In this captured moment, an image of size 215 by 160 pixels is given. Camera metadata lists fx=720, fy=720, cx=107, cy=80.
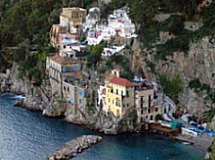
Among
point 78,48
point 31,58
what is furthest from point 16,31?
point 78,48

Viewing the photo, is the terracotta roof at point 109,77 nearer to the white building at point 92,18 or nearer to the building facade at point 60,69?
the building facade at point 60,69

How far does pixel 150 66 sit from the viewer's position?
50.2m

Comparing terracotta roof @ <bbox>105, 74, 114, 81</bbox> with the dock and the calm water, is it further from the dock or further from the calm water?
the dock

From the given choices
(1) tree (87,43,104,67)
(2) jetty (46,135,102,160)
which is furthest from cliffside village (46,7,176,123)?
(2) jetty (46,135,102,160)

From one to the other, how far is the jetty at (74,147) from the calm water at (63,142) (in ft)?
1.39

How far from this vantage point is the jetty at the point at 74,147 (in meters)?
42.3

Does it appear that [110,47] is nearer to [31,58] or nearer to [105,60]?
[105,60]

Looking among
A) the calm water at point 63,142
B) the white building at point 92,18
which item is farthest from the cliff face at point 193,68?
the white building at point 92,18

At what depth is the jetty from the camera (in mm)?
42316

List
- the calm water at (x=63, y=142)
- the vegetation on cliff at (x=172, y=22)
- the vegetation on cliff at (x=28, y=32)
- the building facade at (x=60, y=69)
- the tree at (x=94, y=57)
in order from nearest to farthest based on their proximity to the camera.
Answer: the calm water at (x=63, y=142), the vegetation on cliff at (x=172, y=22), the tree at (x=94, y=57), the building facade at (x=60, y=69), the vegetation on cliff at (x=28, y=32)

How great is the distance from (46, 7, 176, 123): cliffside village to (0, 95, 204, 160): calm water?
220cm

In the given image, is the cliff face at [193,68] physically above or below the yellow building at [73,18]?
below

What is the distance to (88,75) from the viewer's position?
5272cm

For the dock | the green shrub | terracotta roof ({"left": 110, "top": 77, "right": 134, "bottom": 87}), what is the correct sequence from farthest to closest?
the green shrub, terracotta roof ({"left": 110, "top": 77, "right": 134, "bottom": 87}), the dock
